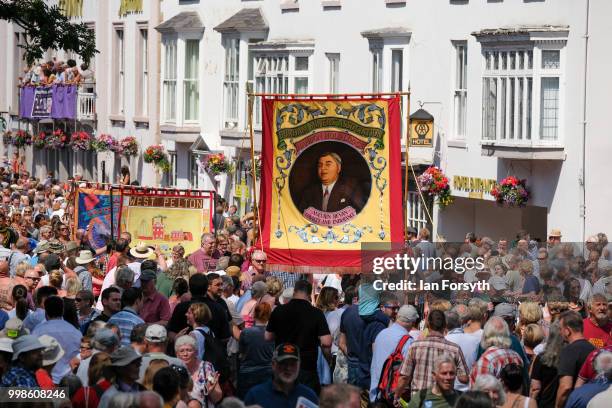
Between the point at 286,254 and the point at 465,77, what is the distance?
38.0ft

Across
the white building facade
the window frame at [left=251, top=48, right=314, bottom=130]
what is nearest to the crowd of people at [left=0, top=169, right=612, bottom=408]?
the white building facade

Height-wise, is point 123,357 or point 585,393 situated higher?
point 123,357

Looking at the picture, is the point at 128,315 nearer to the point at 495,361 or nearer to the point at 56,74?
the point at 495,361

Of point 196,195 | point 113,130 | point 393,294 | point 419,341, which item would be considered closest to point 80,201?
point 196,195

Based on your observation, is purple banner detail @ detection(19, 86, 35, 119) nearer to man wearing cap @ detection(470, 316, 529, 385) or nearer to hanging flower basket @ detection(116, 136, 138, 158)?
hanging flower basket @ detection(116, 136, 138, 158)

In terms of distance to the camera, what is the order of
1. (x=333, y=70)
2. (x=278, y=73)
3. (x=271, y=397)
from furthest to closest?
(x=278, y=73), (x=333, y=70), (x=271, y=397)

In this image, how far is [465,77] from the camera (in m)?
31.0

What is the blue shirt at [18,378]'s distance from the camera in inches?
445

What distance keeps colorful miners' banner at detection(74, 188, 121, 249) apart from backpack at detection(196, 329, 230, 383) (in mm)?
13315

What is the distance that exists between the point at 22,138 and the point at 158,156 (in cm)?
1305

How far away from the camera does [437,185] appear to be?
102 feet

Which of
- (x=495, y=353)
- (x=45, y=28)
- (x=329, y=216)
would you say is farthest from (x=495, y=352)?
(x=45, y=28)

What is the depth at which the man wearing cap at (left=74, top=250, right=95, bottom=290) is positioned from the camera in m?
18.4

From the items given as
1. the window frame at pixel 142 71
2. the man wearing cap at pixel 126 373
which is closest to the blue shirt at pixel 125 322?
the man wearing cap at pixel 126 373
